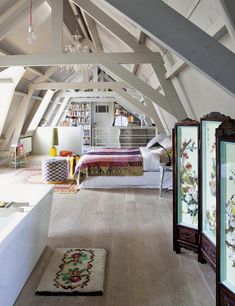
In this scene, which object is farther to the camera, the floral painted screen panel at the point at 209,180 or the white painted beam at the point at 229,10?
the floral painted screen panel at the point at 209,180

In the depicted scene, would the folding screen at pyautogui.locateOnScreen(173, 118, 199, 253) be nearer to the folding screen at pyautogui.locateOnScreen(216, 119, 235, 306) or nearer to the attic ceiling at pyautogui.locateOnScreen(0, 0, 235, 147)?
the attic ceiling at pyautogui.locateOnScreen(0, 0, 235, 147)

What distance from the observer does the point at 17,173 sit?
784cm

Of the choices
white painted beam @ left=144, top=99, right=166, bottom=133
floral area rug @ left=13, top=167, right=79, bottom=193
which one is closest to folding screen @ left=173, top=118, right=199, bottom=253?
floral area rug @ left=13, top=167, right=79, bottom=193

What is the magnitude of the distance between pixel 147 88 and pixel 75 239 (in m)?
2.69

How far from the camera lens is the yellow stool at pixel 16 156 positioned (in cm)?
875

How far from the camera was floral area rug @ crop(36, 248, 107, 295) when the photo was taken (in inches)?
101

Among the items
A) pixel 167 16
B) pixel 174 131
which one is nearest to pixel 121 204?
pixel 174 131

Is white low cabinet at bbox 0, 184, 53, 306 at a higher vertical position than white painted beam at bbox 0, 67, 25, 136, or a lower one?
lower

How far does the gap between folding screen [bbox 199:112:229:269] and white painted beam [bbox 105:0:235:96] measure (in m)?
0.99

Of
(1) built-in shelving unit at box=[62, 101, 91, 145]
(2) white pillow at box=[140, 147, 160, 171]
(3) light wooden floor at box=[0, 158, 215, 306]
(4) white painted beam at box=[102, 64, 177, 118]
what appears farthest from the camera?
(1) built-in shelving unit at box=[62, 101, 91, 145]

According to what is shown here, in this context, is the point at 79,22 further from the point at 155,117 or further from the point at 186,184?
the point at 186,184

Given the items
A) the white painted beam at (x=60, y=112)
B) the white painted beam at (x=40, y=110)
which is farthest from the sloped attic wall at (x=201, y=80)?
the white painted beam at (x=60, y=112)

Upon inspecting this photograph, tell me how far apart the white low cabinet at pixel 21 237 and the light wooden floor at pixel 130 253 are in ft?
0.53

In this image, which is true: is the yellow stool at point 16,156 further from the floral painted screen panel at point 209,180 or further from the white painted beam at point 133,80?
the floral painted screen panel at point 209,180
